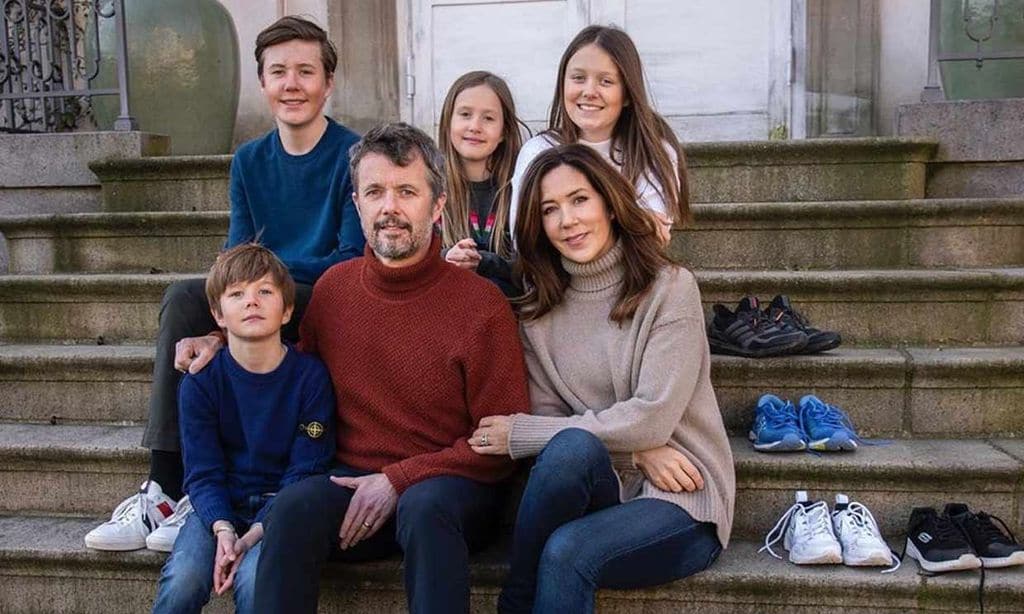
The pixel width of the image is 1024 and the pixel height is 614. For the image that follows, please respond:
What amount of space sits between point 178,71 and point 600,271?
2.85m

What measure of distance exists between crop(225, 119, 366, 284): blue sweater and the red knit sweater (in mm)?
348

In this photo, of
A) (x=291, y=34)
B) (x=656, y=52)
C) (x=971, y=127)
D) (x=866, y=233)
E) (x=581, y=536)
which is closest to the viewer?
(x=581, y=536)

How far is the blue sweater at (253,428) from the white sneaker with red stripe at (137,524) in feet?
0.80

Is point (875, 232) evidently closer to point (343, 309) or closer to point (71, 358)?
point (343, 309)

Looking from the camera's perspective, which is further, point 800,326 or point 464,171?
point 464,171

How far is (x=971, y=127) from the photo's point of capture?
11.3 ft

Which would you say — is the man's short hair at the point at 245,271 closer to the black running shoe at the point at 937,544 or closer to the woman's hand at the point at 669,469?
the woman's hand at the point at 669,469

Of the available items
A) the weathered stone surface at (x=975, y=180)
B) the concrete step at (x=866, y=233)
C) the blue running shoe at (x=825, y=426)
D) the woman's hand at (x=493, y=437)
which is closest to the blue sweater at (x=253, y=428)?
the woman's hand at (x=493, y=437)

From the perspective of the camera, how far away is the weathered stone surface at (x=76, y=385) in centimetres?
286

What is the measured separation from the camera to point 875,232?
3.15 meters

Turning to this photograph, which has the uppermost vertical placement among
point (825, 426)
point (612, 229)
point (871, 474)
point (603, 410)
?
point (612, 229)

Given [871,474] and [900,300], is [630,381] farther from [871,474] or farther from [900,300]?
[900,300]

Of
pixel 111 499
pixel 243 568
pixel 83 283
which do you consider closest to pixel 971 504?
pixel 243 568

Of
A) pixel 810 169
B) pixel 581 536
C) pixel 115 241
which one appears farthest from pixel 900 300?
pixel 115 241
